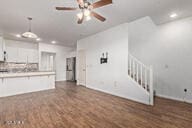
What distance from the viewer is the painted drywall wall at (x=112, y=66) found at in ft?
13.3

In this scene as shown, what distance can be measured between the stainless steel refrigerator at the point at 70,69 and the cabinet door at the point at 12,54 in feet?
11.3

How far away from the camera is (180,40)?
389 cm

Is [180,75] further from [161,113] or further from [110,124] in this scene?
[110,124]

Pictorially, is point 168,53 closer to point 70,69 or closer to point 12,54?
point 70,69

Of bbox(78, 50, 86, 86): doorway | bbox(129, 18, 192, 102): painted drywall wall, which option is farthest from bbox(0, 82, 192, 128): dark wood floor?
bbox(78, 50, 86, 86): doorway

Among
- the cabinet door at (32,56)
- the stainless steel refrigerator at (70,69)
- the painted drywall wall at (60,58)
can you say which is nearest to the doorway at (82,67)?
the stainless steel refrigerator at (70,69)

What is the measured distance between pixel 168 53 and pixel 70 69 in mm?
6560

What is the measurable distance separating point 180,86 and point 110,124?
3.21 meters

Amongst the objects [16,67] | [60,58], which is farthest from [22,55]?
[60,58]

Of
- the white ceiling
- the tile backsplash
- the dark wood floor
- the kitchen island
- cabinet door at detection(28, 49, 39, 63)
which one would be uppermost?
the white ceiling

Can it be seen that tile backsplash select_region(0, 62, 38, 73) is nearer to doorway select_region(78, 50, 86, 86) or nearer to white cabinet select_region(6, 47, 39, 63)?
white cabinet select_region(6, 47, 39, 63)

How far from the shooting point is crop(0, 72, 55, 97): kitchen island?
4312mm

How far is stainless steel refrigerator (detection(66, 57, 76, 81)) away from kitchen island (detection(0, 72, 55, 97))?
2670mm

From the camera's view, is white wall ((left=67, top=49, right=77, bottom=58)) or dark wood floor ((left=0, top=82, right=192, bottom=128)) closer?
dark wood floor ((left=0, top=82, right=192, bottom=128))
